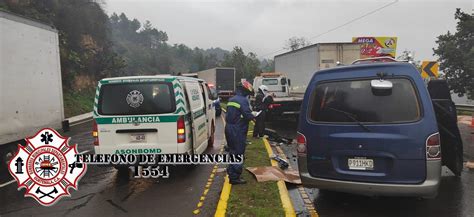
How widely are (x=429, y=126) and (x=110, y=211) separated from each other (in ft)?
14.9

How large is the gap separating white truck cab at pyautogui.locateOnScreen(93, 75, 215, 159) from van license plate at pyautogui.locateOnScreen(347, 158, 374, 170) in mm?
3143

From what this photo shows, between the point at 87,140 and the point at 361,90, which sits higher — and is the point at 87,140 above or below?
below

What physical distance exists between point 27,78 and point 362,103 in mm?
6940

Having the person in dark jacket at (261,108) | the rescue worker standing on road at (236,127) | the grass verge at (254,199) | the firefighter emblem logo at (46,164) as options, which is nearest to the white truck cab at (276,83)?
the person in dark jacket at (261,108)

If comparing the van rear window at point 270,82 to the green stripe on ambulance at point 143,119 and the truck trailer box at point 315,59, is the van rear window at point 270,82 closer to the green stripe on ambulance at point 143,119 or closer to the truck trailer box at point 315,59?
the truck trailer box at point 315,59

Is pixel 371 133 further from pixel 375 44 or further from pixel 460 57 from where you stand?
pixel 460 57

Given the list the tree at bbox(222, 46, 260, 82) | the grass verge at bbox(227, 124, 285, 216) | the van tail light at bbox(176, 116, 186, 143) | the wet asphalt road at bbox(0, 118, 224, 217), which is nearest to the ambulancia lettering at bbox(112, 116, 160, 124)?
the van tail light at bbox(176, 116, 186, 143)

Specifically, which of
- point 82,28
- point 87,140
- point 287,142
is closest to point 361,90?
point 287,142

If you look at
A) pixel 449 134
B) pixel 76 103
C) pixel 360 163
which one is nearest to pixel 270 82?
pixel 76 103

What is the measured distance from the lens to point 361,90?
4.86 metres

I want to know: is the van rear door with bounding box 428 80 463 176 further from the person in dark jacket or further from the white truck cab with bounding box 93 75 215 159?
the person in dark jacket

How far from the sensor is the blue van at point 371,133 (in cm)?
448

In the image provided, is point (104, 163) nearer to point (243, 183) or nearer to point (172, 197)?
point (172, 197)

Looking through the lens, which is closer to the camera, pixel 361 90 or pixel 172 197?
pixel 361 90
